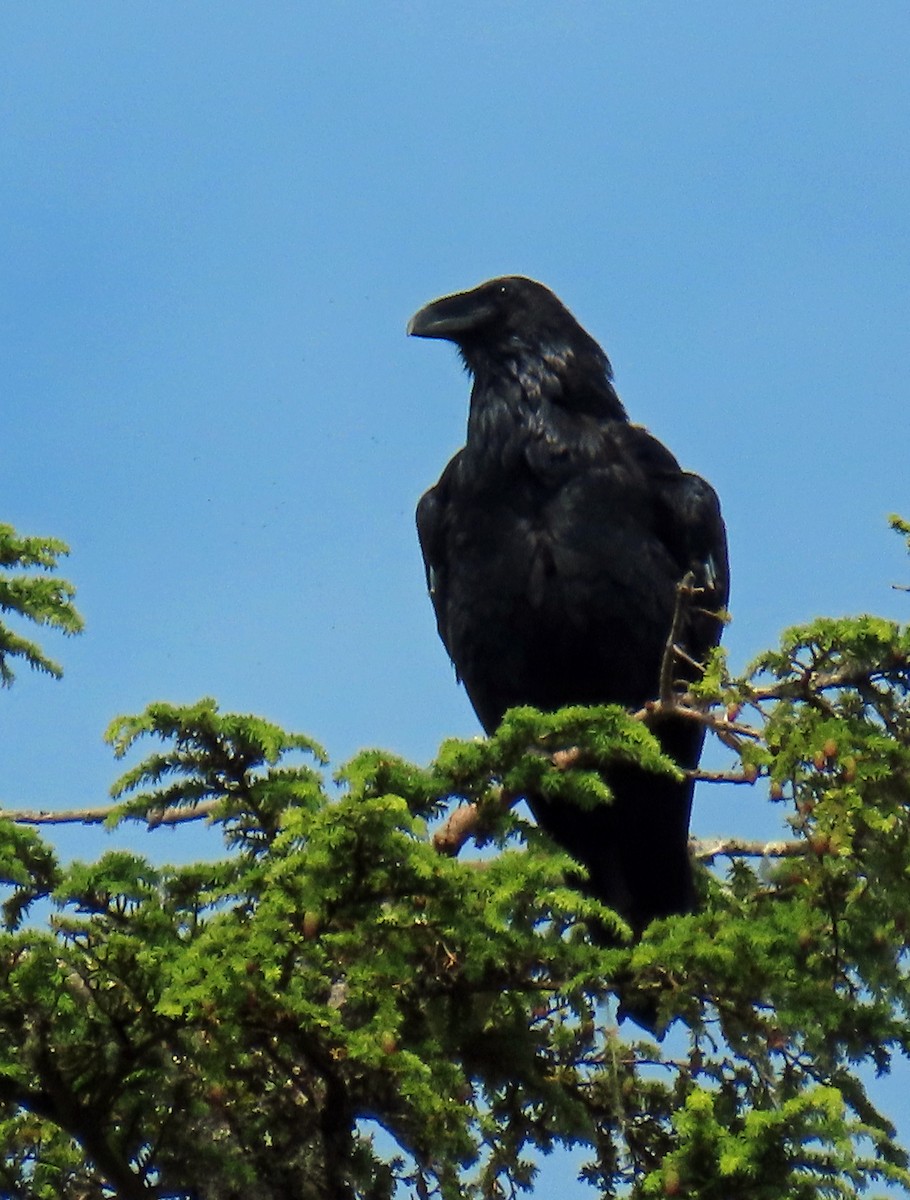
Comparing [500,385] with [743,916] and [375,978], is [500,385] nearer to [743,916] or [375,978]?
[743,916]

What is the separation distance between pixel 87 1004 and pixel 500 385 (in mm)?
3795

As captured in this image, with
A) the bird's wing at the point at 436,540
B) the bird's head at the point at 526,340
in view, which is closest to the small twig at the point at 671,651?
the bird's wing at the point at 436,540

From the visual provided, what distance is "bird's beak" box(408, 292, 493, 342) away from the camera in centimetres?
692

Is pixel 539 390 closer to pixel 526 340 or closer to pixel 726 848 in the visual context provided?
pixel 526 340

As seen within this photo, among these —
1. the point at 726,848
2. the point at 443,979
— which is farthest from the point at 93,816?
the point at 726,848

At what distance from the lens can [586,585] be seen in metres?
5.72

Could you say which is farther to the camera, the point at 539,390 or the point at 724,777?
the point at 539,390

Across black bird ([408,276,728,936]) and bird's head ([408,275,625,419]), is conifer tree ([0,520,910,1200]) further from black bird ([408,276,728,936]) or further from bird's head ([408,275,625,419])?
bird's head ([408,275,625,419])

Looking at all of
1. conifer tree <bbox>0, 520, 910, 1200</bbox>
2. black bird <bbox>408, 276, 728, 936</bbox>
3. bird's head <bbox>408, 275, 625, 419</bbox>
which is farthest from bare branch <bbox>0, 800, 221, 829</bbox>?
bird's head <bbox>408, 275, 625, 419</bbox>

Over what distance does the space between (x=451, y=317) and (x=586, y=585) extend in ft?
5.70

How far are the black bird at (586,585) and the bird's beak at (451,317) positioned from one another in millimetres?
619

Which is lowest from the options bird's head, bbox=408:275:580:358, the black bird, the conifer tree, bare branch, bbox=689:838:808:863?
the conifer tree

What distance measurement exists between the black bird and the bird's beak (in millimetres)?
619

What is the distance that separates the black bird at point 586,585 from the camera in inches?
227
